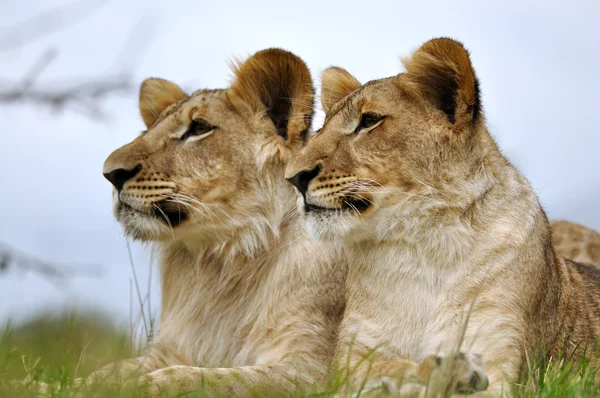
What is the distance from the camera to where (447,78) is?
4.37 metres

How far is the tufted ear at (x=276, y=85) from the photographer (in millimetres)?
5309

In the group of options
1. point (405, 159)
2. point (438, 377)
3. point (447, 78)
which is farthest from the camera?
point (447, 78)

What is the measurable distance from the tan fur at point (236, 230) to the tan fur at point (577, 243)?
8.09ft

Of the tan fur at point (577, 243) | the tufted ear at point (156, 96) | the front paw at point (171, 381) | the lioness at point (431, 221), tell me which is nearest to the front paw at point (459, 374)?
the lioness at point (431, 221)

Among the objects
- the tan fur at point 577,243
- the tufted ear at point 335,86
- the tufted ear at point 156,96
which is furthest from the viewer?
the tan fur at point 577,243

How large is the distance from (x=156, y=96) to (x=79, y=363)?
2241mm

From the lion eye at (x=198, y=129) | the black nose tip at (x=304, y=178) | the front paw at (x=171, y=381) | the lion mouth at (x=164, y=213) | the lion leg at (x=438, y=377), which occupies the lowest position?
the front paw at (x=171, y=381)

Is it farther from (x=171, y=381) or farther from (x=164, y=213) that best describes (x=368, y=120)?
(x=171, y=381)

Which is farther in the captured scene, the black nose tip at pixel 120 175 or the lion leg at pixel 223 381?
the black nose tip at pixel 120 175

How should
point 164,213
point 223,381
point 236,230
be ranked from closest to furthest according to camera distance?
1. point 223,381
2. point 164,213
3. point 236,230

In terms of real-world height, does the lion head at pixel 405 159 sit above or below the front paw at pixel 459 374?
above

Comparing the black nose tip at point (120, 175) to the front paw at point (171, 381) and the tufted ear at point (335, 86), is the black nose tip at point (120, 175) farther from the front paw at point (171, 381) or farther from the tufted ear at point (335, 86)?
Result: the front paw at point (171, 381)

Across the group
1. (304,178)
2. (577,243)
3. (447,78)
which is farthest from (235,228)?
(577,243)

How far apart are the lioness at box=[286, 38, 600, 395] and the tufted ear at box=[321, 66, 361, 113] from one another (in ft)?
2.13
